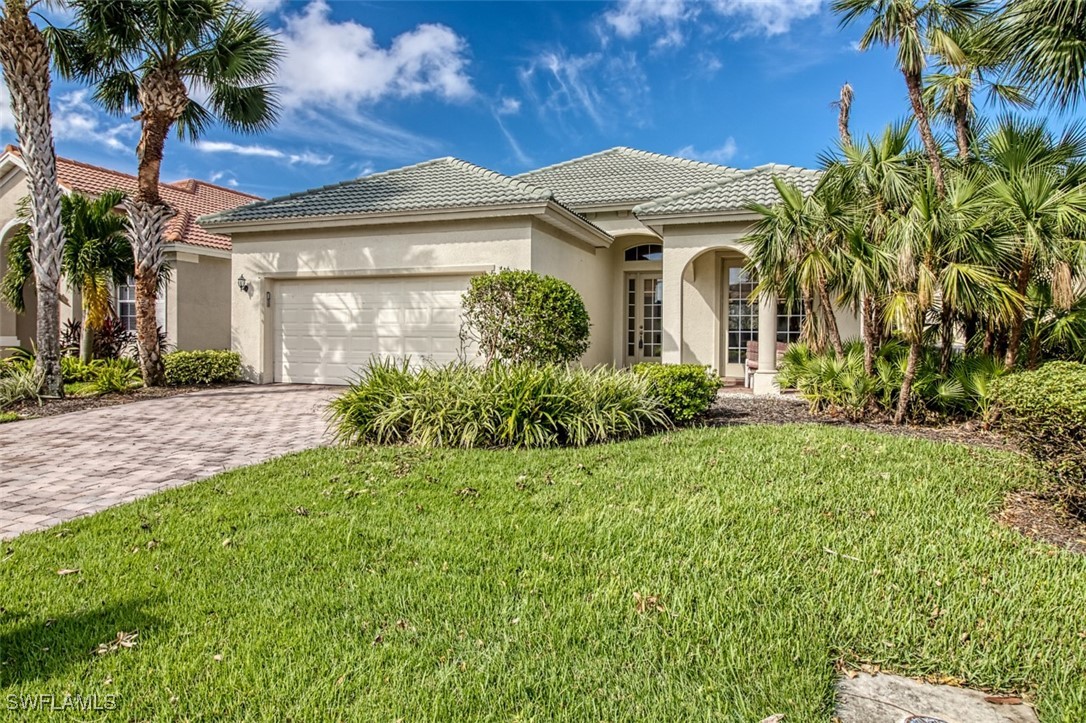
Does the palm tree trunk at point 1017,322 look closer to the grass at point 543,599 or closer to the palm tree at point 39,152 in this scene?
the grass at point 543,599

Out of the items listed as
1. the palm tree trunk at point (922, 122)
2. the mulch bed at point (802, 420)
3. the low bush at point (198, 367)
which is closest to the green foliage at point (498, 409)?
the mulch bed at point (802, 420)

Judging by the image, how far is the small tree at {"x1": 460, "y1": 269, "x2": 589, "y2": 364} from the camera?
35.4 feet

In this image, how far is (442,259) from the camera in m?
14.0

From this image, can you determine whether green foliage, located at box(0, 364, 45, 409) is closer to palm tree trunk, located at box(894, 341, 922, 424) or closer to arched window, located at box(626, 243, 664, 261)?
arched window, located at box(626, 243, 664, 261)

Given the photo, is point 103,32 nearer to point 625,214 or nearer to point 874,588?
point 625,214

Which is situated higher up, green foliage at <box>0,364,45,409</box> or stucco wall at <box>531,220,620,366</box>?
stucco wall at <box>531,220,620,366</box>

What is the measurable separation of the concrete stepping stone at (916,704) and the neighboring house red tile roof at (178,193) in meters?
17.5

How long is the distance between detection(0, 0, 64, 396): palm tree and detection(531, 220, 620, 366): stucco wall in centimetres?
935

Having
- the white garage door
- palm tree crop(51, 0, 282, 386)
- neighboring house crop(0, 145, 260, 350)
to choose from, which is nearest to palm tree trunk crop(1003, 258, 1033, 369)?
the white garage door

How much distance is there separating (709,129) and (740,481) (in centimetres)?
1500

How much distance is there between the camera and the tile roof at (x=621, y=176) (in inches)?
672

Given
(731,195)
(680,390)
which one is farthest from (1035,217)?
(731,195)

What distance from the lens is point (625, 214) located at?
666 inches

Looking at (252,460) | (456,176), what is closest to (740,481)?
(252,460)
